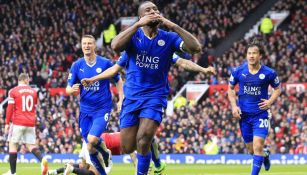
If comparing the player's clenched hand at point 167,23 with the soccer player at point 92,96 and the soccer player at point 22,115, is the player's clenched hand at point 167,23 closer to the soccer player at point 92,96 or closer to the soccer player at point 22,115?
the soccer player at point 92,96

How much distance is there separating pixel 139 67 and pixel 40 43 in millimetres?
31690

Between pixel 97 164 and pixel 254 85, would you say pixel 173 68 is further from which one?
pixel 97 164

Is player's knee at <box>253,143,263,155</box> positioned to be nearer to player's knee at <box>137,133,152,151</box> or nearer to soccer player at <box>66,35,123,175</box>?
soccer player at <box>66,35,123,175</box>

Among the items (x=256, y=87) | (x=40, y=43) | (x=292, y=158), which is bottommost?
(x=292, y=158)

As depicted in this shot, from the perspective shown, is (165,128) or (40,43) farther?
(40,43)

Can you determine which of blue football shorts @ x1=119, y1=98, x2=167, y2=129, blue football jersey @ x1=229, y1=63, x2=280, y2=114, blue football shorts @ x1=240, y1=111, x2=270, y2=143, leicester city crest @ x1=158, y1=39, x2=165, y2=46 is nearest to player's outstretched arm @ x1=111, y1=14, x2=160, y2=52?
leicester city crest @ x1=158, y1=39, x2=165, y2=46

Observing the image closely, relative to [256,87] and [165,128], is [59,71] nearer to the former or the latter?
[165,128]

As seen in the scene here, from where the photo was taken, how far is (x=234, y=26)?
135 feet

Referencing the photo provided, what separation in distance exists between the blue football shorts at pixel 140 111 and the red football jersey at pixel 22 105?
25.6ft

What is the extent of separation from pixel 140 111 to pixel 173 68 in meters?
25.3

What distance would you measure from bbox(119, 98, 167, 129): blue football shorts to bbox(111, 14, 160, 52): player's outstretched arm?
872 millimetres

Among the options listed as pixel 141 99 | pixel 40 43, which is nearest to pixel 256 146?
pixel 141 99

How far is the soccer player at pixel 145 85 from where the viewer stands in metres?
12.1

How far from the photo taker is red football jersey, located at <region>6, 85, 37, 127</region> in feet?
64.9
